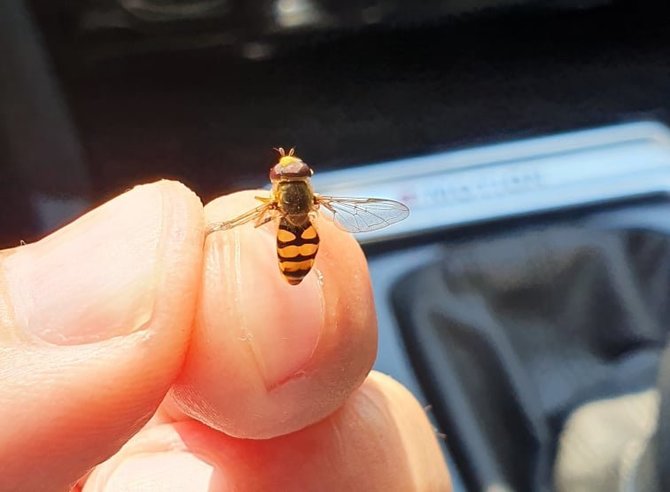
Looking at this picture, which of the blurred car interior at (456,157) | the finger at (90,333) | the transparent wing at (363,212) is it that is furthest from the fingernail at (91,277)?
the blurred car interior at (456,157)

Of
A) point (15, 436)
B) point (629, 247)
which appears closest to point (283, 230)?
point (15, 436)

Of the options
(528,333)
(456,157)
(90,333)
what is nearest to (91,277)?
(90,333)

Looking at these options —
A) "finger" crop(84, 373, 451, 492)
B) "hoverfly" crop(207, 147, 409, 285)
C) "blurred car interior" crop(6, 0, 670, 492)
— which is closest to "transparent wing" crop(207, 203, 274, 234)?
"hoverfly" crop(207, 147, 409, 285)

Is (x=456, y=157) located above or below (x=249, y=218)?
above

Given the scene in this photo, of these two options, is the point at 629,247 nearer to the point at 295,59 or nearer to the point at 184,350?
the point at 184,350

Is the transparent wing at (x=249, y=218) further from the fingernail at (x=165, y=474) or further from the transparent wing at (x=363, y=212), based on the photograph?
the fingernail at (x=165, y=474)

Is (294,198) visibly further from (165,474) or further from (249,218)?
(165,474)

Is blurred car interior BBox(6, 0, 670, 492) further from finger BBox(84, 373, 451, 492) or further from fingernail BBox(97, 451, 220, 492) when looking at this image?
fingernail BBox(97, 451, 220, 492)

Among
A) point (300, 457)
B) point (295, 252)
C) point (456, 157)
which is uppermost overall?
point (456, 157)
